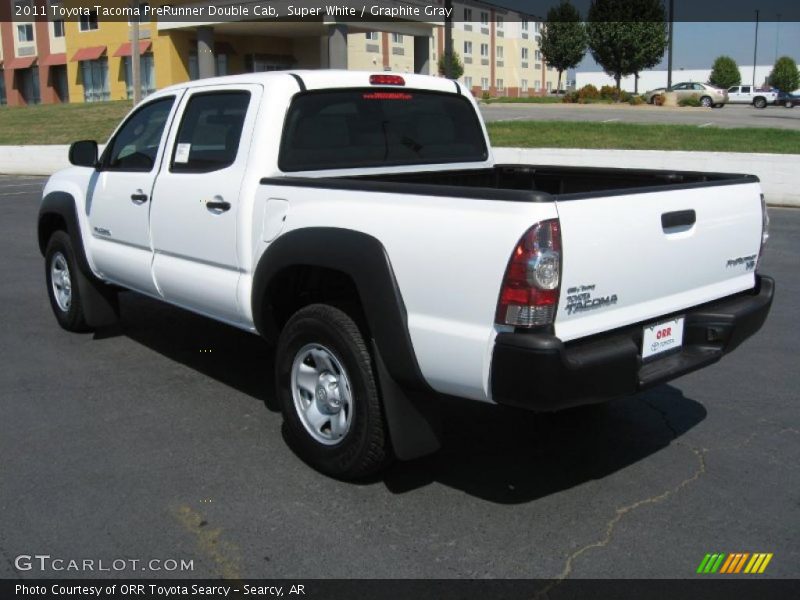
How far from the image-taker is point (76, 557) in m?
3.51

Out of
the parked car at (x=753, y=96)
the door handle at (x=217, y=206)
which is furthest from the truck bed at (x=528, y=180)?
the parked car at (x=753, y=96)

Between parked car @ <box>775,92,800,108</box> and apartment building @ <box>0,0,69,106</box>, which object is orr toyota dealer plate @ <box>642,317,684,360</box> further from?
parked car @ <box>775,92,800,108</box>

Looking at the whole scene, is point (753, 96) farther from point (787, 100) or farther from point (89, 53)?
point (89, 53)

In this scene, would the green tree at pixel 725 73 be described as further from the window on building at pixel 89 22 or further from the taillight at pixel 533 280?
the taillight at pixel 533 280

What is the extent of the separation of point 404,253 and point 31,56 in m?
59.1

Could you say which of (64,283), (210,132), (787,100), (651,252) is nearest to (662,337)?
(651,252)

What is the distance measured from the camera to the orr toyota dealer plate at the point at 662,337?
377cm

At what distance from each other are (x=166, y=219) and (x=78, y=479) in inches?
66.9

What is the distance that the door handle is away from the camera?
185 inches

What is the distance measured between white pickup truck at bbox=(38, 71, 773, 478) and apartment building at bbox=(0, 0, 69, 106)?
53.0m

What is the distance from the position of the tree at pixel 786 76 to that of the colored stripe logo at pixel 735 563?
8552cm

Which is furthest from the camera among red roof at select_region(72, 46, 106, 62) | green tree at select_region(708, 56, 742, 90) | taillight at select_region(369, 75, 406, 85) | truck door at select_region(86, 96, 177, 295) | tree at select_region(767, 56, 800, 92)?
green tree at select_region(708, 56, 742, 90)

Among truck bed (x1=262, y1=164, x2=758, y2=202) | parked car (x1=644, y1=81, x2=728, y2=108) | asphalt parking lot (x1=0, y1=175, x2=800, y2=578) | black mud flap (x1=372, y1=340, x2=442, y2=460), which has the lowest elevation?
asphalt parking lot (x1=0, y1=175, x2=800, y2=578)

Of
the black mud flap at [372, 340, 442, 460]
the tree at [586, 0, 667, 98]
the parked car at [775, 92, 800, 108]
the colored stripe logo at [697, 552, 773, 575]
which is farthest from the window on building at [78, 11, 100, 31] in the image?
the colored stripe logo at [697, 552, 773, 575]
